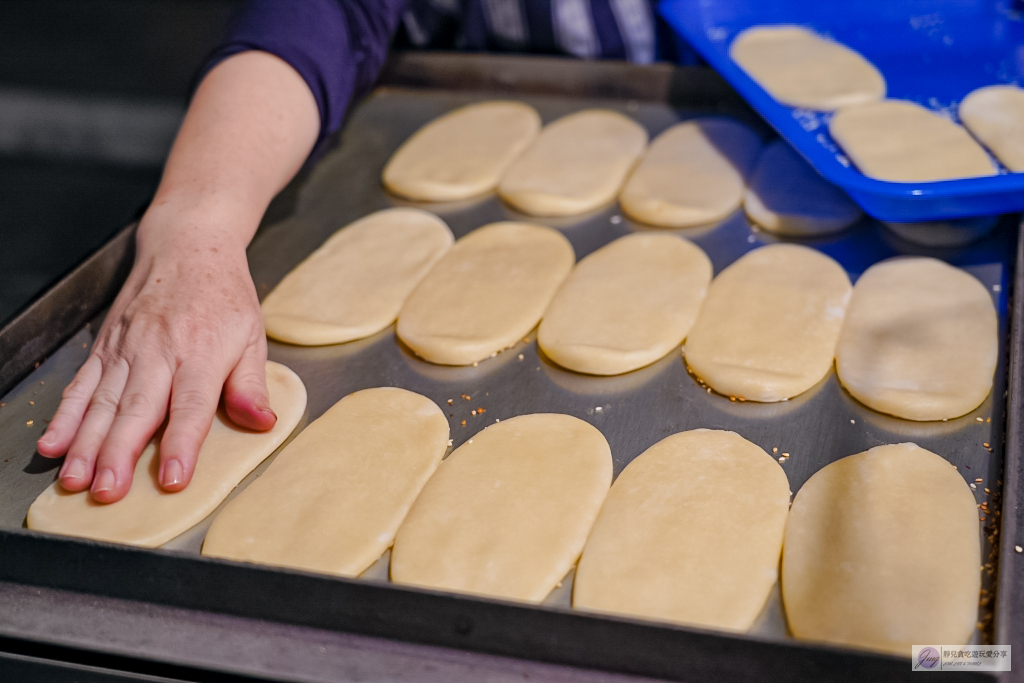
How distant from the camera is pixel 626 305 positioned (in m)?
1.23

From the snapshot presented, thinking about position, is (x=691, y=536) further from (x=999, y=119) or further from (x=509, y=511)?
(x=999, y=119)

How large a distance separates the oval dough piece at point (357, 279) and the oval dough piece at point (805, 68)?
0.72 meters

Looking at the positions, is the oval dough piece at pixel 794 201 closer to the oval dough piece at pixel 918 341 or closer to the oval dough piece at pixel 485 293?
the oval dough piece at pixel 918 341

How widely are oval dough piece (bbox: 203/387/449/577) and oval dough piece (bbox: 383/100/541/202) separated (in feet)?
1.92

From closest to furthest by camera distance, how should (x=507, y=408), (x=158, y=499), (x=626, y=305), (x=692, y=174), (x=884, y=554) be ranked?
(x=884, y=554)
(x=158, y=499)
(x=507, y=408)
(x=626, y=305)
(x=692, y=174)

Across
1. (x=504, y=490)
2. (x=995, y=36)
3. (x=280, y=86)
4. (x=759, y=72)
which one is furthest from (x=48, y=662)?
(x=995, y=36)

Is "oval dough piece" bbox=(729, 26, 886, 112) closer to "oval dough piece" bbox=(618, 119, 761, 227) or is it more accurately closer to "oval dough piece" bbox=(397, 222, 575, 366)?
"oval dough piece" bbox=(618, 119, 761, 227)

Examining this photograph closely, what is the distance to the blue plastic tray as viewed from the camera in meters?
1.13

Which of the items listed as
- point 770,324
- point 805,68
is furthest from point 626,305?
point 805,68

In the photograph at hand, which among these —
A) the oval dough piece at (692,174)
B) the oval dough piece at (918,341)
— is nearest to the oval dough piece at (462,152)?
the oval dough piece at (692,174)

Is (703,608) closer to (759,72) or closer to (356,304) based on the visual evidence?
(356,304)

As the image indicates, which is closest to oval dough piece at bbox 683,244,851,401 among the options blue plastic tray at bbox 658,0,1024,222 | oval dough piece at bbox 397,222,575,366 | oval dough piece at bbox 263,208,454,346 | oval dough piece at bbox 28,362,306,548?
blue plastic tray at bbox 658,0,1024,222

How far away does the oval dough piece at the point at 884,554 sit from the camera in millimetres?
773

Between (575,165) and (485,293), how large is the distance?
436 mm
